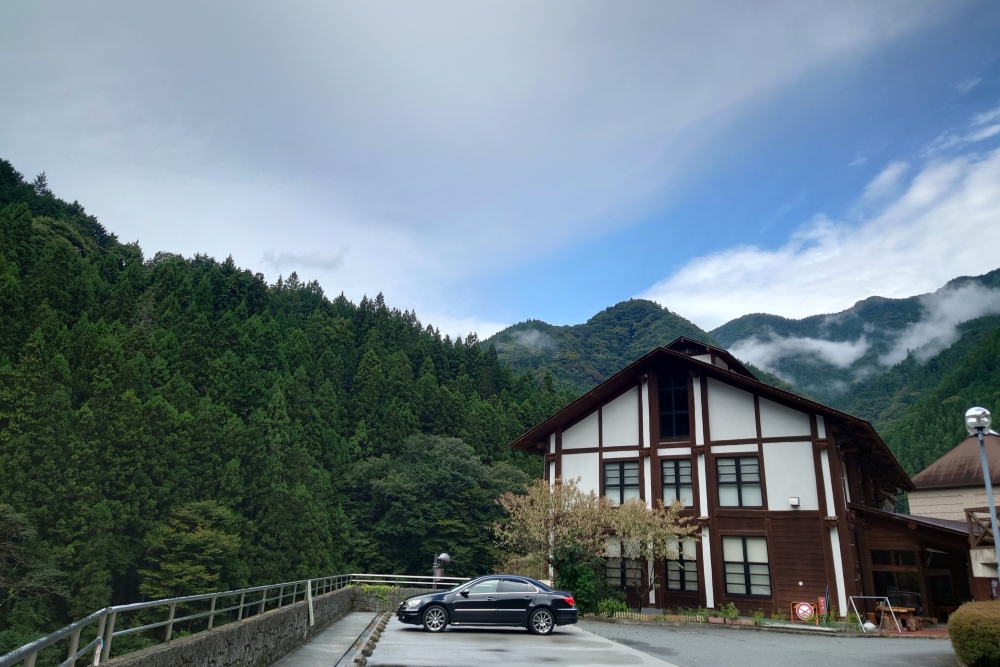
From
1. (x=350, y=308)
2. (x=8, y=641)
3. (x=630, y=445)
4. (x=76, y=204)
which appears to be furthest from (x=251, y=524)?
(x=76, y=204)

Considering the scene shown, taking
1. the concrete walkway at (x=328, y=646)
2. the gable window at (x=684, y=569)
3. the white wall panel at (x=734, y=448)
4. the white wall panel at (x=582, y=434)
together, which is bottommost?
the concrete walkway at (x=328, y=646)

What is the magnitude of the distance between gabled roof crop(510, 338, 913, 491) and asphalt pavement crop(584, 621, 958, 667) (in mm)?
7964

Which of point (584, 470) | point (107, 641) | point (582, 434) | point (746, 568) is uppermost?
point (582, 434)

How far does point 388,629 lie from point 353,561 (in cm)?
4357

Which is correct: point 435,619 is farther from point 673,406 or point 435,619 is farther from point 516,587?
point 673,406

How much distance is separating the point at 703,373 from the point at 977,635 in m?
16.1

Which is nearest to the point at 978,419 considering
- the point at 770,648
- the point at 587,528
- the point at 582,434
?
the point at 770,648

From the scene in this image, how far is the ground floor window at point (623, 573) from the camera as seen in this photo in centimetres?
2620

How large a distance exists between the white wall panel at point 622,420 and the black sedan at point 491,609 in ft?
38.0

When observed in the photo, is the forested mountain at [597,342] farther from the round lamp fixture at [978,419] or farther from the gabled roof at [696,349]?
the round lamp fixture at [978,419]

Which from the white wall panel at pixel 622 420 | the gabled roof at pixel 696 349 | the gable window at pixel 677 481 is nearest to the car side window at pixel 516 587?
the gable window at pixel 677 481

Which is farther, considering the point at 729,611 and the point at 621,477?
the point at 621,477

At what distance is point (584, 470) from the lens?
28.6m

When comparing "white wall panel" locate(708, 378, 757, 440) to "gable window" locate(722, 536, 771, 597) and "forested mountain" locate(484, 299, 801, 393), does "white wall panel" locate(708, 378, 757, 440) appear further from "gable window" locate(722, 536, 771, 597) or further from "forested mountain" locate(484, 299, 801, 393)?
"forested mountain" locate(484, 299, 801, 393)
